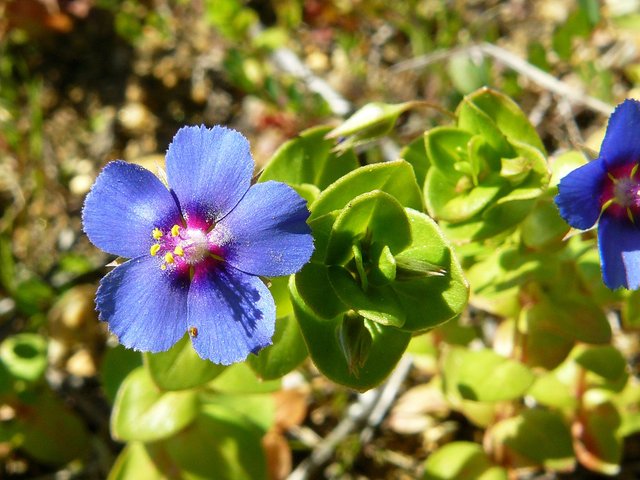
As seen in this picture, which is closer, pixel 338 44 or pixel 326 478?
pixel 326 478

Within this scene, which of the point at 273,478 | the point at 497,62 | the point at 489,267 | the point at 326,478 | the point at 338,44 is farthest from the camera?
the point at 338,44

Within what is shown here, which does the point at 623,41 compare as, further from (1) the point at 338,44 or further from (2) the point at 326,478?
(2) the point at 326,478

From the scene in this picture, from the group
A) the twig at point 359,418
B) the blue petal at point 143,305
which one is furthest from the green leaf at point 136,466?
the blue petal at point 143,305

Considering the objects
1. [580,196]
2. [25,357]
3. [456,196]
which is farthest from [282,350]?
→ [25,357]

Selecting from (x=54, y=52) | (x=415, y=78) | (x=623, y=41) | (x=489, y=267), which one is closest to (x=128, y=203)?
(x=489, y=267)

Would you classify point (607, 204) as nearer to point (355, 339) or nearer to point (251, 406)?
point (355, 339)

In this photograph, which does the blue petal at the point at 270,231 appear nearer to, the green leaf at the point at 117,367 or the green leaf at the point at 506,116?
the green leaf at the point at 506,116
